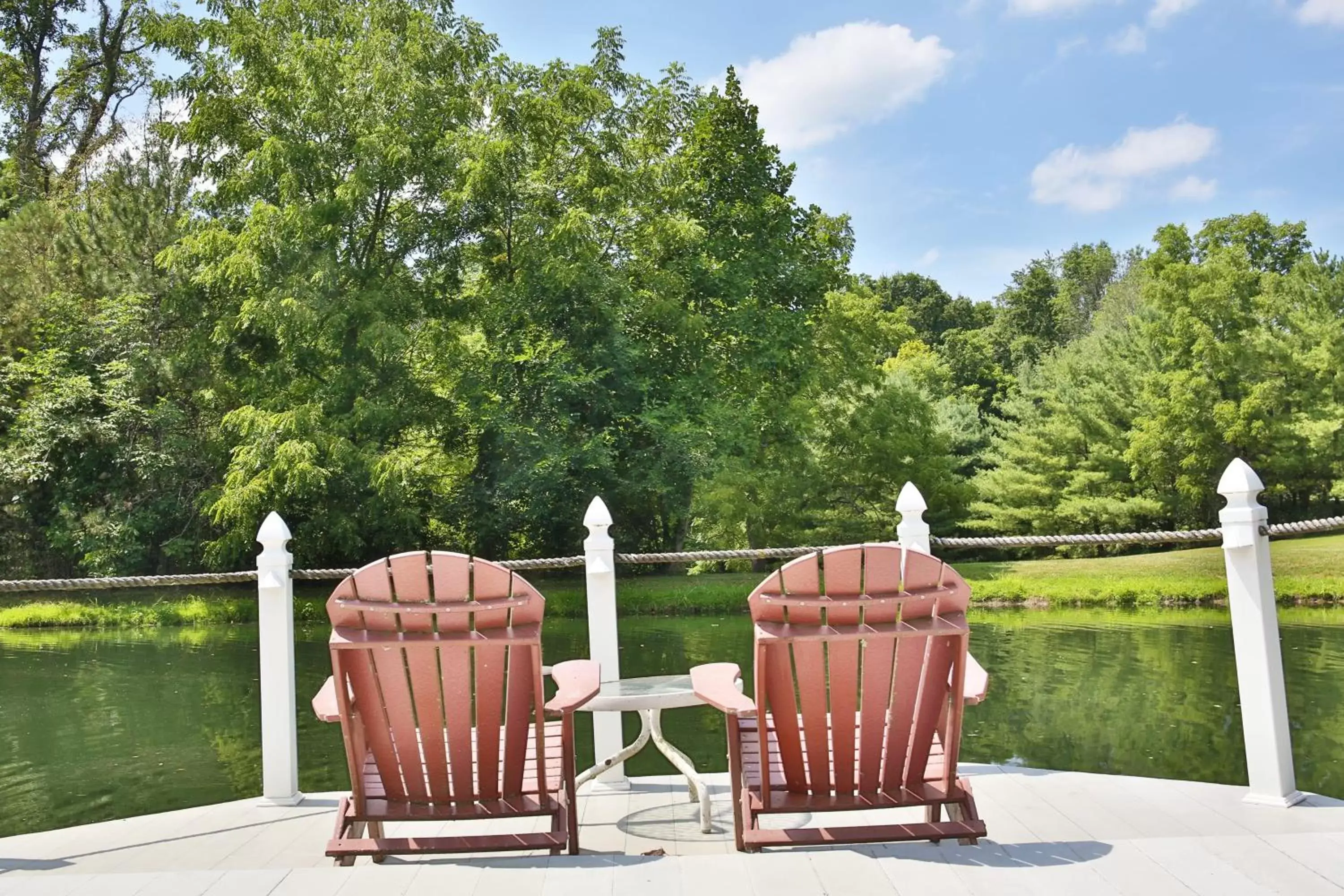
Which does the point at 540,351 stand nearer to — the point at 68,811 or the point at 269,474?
the point at 269,474

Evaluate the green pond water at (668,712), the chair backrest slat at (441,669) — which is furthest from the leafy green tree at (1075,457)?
the chair backrest slat at (441,669)

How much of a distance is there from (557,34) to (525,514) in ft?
29.8

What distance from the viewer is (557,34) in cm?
1922

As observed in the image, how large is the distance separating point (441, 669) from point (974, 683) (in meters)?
1.25

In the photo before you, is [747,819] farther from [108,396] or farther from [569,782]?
[108,396]

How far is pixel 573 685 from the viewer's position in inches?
98.4

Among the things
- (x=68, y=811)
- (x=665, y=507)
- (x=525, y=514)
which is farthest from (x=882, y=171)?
(x=68, y=811)

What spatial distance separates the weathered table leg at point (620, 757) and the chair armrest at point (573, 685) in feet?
2.08

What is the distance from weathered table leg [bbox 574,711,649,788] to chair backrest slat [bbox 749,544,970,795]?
1.00 m

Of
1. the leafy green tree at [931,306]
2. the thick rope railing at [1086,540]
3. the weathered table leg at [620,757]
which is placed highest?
the leafy green tree at [931,306]

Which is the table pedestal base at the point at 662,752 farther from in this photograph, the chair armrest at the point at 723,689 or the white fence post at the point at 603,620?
the chair armrest at the point at 723,689

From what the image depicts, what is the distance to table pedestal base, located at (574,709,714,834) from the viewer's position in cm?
318

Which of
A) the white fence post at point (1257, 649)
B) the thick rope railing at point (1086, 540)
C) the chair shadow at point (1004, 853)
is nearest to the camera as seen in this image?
the chair shadow at point (1004, 853)

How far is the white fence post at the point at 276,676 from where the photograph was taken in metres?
3.42
